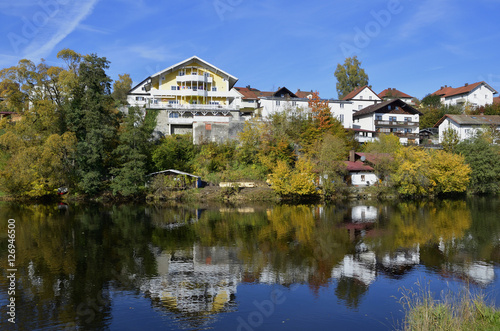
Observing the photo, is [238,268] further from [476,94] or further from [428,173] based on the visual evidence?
[476,94]

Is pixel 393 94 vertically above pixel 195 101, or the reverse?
pixel 393 94

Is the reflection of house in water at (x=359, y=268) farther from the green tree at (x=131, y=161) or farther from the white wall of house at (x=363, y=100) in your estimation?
the white wall of house at (x=363, y=100)

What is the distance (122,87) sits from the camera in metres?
82.9

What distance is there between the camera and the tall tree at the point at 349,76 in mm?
86812

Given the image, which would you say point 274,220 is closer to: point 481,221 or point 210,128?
point 481,221

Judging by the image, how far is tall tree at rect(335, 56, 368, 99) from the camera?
285 ft

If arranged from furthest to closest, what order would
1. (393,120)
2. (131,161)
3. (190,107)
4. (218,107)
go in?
(393,120) → (218,107) → (190,107) → (131,161)

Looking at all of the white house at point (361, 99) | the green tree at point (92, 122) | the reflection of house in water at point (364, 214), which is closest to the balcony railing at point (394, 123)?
the white house at point (361, 99)

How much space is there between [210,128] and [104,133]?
1475 centimetres

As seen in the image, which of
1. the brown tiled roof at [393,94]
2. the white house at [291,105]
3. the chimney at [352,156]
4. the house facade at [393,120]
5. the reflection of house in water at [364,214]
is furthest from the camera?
the brown tiled roof at [393,94]

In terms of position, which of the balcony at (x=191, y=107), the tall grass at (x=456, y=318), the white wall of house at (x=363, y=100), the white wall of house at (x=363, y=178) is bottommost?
the tall grass at (x=456, y=318)

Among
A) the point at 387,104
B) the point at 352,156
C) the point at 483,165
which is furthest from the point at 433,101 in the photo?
the point at 352,156

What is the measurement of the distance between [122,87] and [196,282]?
248ft

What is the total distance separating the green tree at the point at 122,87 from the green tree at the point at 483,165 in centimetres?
6116
